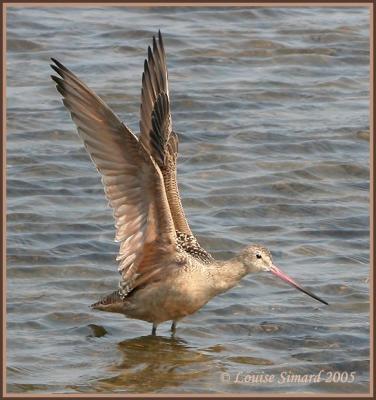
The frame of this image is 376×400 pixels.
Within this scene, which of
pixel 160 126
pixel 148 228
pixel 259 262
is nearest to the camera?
pixel 148 228

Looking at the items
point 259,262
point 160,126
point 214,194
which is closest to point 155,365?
point 259,262

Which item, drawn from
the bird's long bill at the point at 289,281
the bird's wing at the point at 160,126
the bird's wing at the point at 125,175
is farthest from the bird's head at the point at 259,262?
the bird's wing at the point at 125,175

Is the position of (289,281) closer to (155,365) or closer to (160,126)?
(155,365)

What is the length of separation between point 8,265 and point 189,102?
3.47m

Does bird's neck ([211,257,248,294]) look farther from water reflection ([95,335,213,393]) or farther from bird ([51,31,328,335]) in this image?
water reflection ([95,335,213,393])

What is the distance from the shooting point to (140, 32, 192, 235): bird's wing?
7922 millimetres

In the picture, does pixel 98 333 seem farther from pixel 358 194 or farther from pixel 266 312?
pixel 358 194

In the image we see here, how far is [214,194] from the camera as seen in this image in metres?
9.74

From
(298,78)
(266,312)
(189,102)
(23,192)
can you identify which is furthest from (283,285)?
(298,78)

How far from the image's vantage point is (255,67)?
1230 cm

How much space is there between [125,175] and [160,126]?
96cm

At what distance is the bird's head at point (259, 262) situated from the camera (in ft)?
25.2

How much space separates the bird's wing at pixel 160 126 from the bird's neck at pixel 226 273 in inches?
15.7

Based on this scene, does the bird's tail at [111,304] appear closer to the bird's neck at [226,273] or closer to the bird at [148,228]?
the bird at [148,228]
